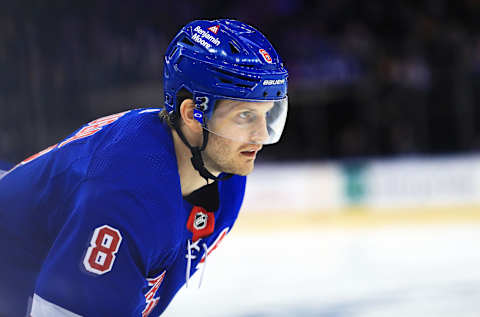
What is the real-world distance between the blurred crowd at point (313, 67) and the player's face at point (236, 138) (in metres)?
3.56

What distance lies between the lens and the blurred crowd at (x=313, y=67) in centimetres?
518

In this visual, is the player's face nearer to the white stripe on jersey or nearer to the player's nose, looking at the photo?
the player's nose

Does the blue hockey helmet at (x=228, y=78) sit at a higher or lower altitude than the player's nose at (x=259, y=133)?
higher

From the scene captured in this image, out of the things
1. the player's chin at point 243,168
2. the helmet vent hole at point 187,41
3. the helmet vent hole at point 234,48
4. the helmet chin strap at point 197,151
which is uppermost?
the helmet vent hole at point 187,41

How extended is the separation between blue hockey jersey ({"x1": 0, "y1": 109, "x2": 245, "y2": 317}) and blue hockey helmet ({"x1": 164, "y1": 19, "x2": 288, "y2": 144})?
0.11 meters

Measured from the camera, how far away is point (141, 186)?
4.32ft

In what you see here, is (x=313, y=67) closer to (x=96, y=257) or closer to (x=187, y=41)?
(x=187, y=41)

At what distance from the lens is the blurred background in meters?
4.74

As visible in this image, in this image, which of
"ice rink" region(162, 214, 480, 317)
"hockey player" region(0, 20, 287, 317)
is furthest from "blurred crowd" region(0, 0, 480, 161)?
"hockey player" region(0, 20, 287, 317)

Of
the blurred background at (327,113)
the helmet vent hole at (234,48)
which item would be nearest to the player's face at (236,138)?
the helmet vent hole at (234,48)

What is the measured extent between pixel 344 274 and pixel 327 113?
2.94m

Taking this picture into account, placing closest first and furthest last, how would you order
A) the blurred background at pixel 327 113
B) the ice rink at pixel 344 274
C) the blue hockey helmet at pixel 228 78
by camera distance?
the blue hockey helmet at pixel 228 78, the ice rink at pixel 344 274, the blurred background at pixel 327 113

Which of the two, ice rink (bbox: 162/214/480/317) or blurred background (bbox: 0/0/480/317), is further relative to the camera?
blurred background (bbox: 0/0/480/317)

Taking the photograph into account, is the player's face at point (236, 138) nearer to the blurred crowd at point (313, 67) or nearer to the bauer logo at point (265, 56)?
the bauer logo at point (265, 56)
